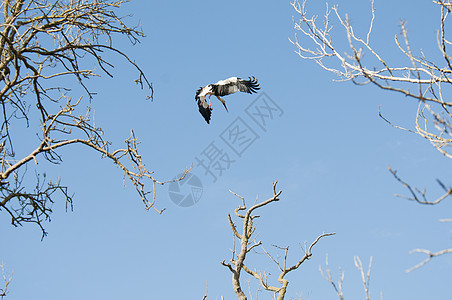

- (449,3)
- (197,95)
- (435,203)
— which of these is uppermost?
(197,95)

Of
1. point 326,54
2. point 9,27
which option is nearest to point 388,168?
point 326,54

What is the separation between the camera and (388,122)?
3.07 metres

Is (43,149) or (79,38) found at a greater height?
(79,38)

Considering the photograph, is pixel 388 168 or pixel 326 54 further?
pixel 326 54

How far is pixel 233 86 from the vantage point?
820 cm

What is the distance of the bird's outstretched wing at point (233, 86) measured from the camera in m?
8.06

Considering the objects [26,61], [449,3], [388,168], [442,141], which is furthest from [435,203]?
[26,61]

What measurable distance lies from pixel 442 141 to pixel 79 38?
386cm

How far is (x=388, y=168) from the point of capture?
7.52 ft

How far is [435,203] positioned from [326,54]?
2108 mm

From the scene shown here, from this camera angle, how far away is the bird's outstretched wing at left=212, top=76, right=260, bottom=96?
26.5 ft

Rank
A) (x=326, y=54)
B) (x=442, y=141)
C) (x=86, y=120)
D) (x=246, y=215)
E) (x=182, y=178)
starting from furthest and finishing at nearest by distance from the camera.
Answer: (x=246, y=215) < (x=86, y=120) < (x=182, y=178) < (x=326, y=54) < (x=442, y=141)

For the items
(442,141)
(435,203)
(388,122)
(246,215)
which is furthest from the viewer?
(246,215)

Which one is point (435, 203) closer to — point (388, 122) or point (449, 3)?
point (388, 122)
